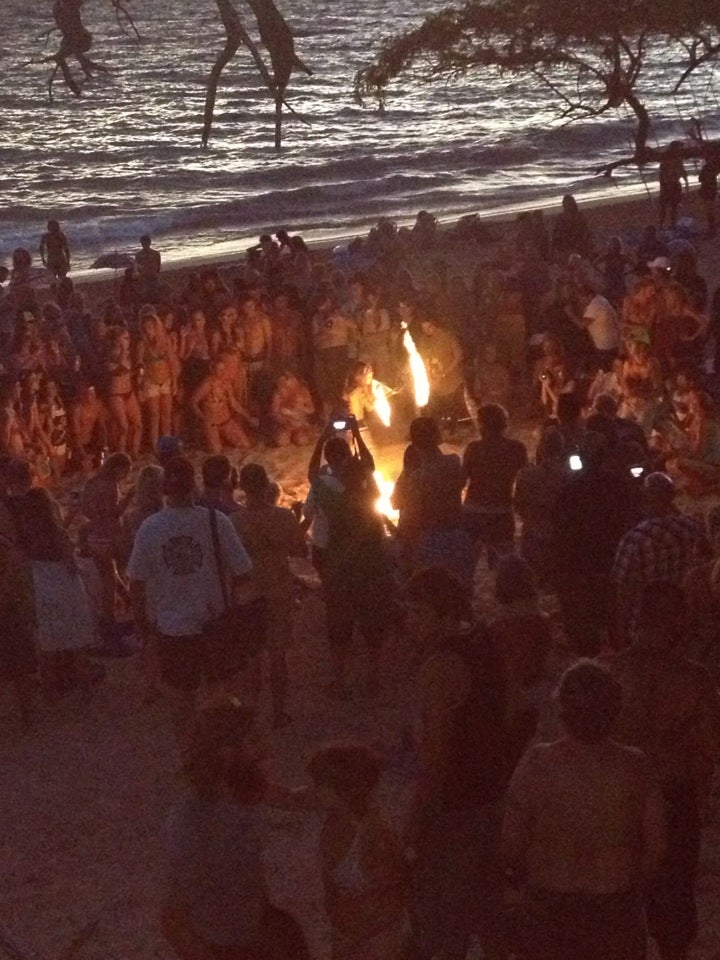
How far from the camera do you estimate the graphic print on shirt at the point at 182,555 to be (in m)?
6.21

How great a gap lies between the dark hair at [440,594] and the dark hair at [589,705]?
0.59m

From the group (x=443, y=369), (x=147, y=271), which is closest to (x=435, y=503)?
(x=443, y=369)

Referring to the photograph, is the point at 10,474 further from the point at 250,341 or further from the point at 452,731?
the point at 250,341

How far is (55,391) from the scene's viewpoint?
11.6 m

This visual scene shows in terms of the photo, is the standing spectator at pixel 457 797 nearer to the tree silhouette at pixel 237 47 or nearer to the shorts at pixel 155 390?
the tree silhouette at pixel 237 47

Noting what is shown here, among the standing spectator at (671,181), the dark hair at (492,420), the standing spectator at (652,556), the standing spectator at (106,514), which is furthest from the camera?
the standing spectator at (671,181)

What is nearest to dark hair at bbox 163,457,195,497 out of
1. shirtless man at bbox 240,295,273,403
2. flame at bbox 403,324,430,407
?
flame at bbox 403,324,430,407

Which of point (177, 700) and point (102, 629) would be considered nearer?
point (177, 700)

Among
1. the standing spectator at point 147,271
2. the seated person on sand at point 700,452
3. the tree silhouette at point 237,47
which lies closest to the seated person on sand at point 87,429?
the standing spectator at point 147,271

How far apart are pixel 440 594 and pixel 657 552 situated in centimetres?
199

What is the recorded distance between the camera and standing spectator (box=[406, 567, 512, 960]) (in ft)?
14.8

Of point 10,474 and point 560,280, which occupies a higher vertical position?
point 560,280

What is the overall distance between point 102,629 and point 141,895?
2847mm

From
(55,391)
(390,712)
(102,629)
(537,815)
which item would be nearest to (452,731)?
(537,815)
